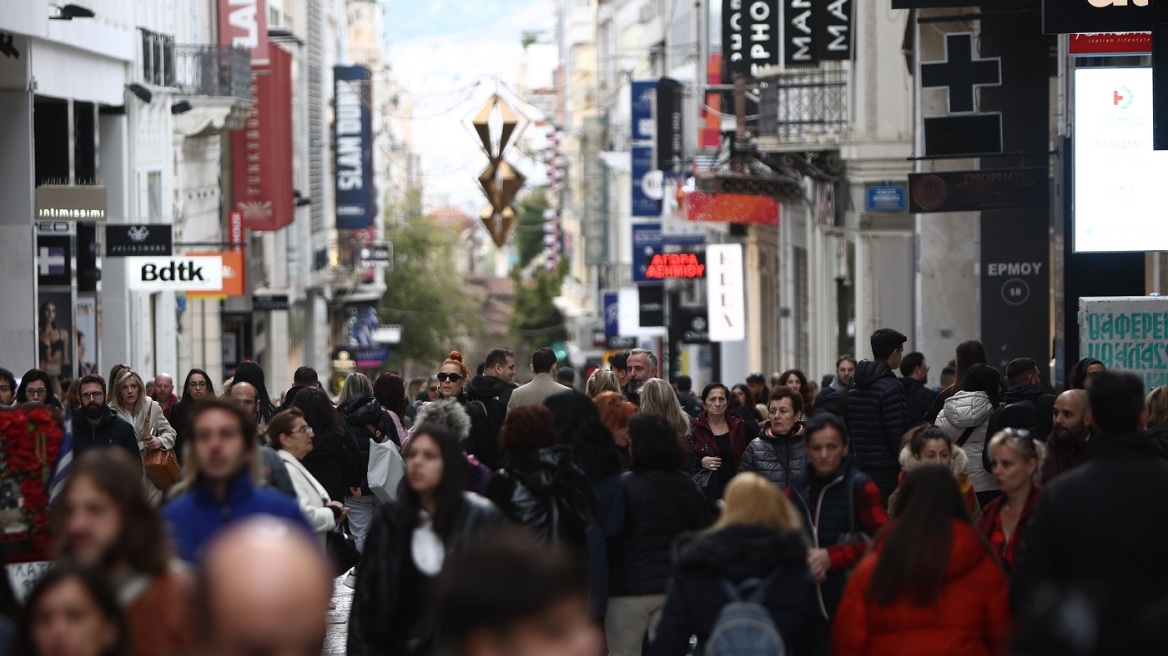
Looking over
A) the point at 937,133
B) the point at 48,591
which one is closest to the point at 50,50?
the point at 937,133

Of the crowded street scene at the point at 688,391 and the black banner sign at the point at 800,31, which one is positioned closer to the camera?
the crowded street scene at the point at 688,391

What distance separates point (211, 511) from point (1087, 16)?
30.4ft

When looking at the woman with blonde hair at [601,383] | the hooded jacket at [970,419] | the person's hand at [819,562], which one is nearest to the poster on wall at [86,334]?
the woman with blonde hair at [601,383]

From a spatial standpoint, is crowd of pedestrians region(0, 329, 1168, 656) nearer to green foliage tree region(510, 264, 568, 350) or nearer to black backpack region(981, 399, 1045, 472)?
black backpack region(981, 399, 1045, 472)

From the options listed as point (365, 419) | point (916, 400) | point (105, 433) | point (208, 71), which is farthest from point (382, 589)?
point (208, 71)

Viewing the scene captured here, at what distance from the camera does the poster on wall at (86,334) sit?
28.0 metres

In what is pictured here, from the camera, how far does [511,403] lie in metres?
13.1

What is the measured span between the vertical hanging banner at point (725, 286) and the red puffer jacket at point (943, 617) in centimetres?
3349

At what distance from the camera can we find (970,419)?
1234 cm

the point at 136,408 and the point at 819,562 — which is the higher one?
the point at 136,408

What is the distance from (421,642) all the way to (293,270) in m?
51.5

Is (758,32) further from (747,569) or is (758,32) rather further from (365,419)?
(747,569)

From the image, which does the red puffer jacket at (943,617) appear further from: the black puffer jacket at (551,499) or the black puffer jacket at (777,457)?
the black puffer jacket at (777,457)

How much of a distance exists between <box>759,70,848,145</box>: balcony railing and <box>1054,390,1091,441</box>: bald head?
61.5 feet
